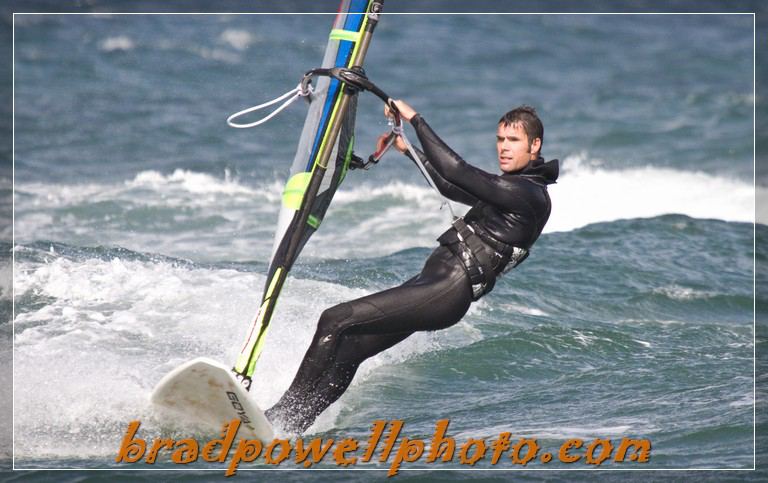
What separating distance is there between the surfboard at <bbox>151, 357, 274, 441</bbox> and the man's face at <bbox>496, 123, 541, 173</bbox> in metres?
1.54

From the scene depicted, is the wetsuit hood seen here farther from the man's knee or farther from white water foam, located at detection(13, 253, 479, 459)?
white water foam, located at detection(13, 253, 479, 459)

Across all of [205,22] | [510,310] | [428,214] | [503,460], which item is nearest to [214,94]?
[205,22]

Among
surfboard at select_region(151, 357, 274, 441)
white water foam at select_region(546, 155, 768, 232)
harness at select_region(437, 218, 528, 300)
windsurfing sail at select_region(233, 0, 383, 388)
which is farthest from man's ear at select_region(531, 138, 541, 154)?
white water foam at select_region(546, 155, 768, 232)

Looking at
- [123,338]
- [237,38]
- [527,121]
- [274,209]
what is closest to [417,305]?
[527,121]

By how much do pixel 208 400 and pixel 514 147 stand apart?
1.78 metres

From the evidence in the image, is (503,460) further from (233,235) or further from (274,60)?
(274,60)

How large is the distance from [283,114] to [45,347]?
34.1ft

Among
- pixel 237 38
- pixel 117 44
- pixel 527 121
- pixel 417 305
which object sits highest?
pixel 527 121

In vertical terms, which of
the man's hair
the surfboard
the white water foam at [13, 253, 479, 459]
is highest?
the man's hair

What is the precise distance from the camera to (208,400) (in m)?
4.91

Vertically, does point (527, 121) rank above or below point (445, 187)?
above

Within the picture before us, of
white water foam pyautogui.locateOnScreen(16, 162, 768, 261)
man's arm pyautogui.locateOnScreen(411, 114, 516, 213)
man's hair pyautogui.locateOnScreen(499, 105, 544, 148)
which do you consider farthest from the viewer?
white water foam pyautogui.locateOnScreen(16, 162, 768, 261)

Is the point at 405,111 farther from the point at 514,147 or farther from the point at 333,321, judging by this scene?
the point at 333,321

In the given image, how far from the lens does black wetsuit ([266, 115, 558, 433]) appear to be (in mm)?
4891
